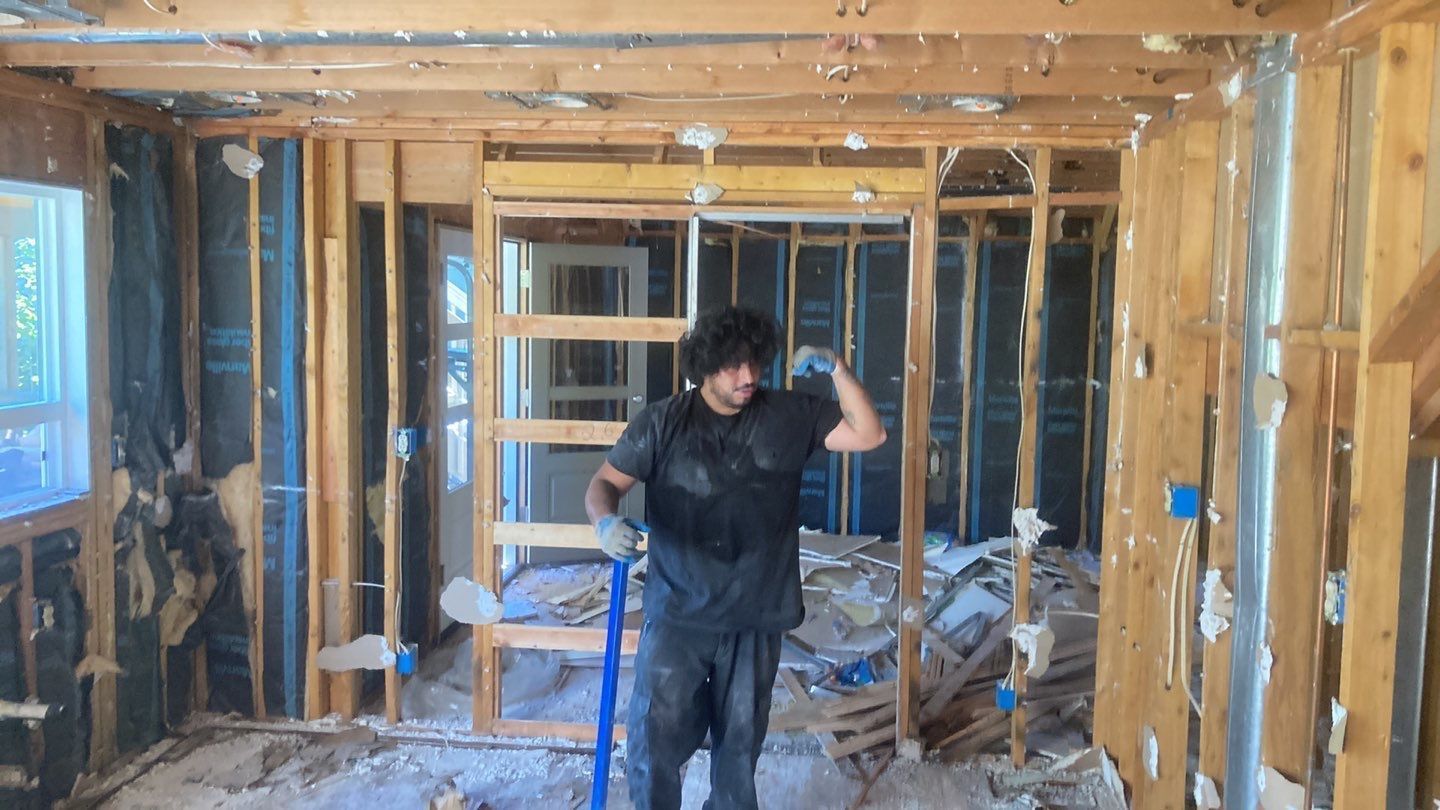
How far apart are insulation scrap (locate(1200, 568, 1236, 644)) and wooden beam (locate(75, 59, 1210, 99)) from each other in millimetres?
1423

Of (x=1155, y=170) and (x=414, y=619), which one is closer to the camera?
(x=1155, y=170)

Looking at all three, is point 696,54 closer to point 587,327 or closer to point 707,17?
point 707,17

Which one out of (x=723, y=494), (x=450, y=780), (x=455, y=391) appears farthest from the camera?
(x=455, y=391)

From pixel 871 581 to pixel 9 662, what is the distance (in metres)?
4.15

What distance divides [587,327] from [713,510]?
3.94 ft

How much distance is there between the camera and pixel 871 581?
579 centimetres

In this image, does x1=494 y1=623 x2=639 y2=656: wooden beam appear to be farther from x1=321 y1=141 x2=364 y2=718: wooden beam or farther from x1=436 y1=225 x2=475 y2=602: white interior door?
x1=436 y1=225 x2=475 y2=602: white interior door

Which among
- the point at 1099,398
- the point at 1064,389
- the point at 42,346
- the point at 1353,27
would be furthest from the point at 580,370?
the point at 1353,27

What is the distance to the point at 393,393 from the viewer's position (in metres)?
3.78

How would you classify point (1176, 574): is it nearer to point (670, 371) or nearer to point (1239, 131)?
point (1239, 131)

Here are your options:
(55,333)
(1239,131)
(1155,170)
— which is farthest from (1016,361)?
(55,333)

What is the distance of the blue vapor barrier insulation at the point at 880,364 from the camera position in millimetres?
6754

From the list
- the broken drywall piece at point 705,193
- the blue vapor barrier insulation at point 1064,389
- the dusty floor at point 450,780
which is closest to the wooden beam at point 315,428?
the dusty floor at point 450,780

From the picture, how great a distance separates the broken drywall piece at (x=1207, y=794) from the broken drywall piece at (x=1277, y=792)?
364mm
